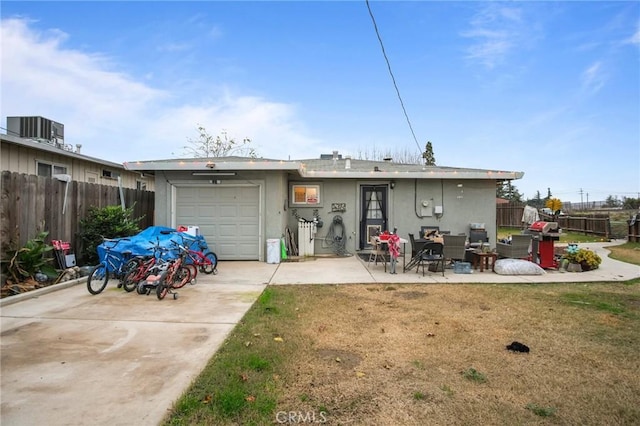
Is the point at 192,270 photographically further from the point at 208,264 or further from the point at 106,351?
the point at 106,351

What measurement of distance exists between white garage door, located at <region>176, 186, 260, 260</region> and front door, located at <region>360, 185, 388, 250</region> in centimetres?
349

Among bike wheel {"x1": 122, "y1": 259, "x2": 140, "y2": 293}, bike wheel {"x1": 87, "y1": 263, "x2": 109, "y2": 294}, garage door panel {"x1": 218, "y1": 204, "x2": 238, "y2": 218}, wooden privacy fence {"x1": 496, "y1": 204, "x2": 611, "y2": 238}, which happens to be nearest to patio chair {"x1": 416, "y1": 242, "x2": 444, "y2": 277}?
garage door panel {"x1": 218, "y1": 204, "x2": 238, "y2": 218}

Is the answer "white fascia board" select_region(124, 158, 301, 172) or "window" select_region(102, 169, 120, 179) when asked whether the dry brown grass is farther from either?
"window" select_region(102, 169, 120, 179)

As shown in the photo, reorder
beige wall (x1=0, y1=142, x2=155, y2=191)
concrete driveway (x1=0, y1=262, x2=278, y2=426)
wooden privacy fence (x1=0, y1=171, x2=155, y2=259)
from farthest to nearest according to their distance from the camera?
beige wall (x1=0, y1=142, x2=155, y2=191) → wooden privacy fence (x1=0, y1=171, x2=155, y2=259) → concrete driveway (x1=0, y1=262, x2=278, y2=426)

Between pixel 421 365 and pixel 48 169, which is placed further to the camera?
pixel 48 169

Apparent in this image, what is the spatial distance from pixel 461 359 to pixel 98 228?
7.54 metres

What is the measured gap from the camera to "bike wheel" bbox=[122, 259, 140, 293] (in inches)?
242

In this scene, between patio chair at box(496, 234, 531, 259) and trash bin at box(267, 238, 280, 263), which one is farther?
trash bin at box(267, 238, 280, 263)

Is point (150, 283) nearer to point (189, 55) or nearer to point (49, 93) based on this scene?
point (189, 55)

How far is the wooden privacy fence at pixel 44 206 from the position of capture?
5996 mm

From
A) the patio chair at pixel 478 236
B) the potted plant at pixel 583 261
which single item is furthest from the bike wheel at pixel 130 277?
the potted plant at pixel 583 261

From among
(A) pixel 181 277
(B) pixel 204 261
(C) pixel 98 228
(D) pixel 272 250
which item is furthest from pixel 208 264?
(C) pixel 98 228

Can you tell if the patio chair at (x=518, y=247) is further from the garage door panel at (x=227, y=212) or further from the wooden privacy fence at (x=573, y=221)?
the garage door panel at (x=227, y=212)

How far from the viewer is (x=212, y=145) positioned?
1031 inches
